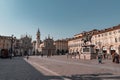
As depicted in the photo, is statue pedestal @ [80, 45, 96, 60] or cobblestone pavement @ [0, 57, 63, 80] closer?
cobblestone pavement @ [0, 57, 63, 80]

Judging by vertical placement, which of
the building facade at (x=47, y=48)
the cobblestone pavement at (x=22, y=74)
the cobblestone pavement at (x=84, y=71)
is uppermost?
the building facade at (x=47, y=48)

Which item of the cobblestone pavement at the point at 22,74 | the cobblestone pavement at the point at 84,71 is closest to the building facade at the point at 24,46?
the cobblestone pavement at the point at 84,71

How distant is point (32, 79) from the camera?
11.6m

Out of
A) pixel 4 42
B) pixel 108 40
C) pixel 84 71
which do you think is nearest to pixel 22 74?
pixel 84 71

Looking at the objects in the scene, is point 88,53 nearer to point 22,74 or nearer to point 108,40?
point 108,40

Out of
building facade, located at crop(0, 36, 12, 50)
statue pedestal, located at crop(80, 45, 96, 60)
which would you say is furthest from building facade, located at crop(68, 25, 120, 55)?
building facade, located at crop(0, 36, 12, 50)

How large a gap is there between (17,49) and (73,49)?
120 ft

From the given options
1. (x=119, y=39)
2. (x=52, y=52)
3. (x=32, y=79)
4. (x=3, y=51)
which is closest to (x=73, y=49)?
(x=52, y=52)

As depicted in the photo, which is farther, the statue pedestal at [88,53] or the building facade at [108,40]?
the building facade at [108,40]

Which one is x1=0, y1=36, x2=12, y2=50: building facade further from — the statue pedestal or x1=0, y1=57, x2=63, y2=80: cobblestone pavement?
x1=0, y1=57, x2=63, y2=80: cobblestone pavement

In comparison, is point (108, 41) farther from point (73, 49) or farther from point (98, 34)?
point (73, 49)

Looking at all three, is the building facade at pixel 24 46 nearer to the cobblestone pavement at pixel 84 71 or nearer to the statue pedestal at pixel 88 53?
the statue pedestal at pixel 88 53

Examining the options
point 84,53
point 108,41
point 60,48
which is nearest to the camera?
point 84,53

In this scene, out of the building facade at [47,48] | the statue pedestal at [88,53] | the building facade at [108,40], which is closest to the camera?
the statue pedestal at [88,53]
